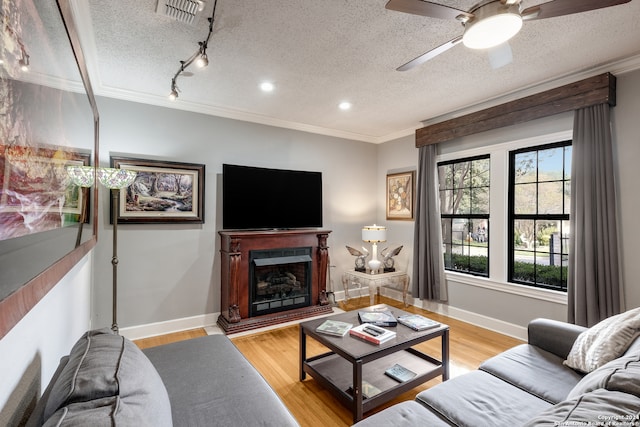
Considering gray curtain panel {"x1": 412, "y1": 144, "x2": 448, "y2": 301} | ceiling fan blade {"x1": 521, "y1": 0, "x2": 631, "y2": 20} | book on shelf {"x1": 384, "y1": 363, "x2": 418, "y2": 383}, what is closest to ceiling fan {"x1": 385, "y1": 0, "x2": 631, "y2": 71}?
ceiling fan blade {"x1": 521, "y1": 0, "x2": 631, "y2": 20}

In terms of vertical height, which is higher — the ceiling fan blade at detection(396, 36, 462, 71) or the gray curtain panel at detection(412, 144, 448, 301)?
the ceiling fan blade at detection(396, 36, 462, 71)

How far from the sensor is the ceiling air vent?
189 cm

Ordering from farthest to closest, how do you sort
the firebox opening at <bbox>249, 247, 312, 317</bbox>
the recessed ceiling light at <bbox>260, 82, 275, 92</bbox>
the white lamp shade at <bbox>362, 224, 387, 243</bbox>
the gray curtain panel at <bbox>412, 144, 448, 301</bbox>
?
the white lamp shade at <bbox>362, 224, 387, 243</bbox>, the gray curtain panel at <bbox>412, 144, 448, 301</bbox>, the firebox opening at <bbox>249, 247, 312, 317</bbox>, the recessed ceiling light at <bbox>260, 82, 275, 92</bbox>

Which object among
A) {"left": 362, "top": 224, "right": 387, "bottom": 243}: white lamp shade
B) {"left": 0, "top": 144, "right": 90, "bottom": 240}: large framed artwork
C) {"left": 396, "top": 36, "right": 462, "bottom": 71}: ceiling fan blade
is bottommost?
{"left": 362, "top": 224, "right": 387, "bottom": 243}: white lamp shade

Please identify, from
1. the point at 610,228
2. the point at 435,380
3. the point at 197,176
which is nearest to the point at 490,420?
the point at 435,380

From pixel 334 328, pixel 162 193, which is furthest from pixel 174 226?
pixel 334 328

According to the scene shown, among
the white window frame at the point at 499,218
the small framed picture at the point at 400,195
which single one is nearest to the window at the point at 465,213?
the white window frame at the point at 499,218

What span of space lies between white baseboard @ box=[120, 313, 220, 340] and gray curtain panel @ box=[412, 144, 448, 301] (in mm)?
2762

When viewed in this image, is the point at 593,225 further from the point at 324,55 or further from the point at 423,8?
the point at 324,55

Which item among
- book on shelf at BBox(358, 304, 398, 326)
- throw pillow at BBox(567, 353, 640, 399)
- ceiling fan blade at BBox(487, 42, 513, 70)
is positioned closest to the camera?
throw pillow at BBox(567, 353, 640, 399)

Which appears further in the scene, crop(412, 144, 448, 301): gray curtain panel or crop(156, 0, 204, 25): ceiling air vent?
crop(412, 144, 448, 301): gray curtain panel

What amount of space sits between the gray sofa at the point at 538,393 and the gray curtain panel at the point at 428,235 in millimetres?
1986

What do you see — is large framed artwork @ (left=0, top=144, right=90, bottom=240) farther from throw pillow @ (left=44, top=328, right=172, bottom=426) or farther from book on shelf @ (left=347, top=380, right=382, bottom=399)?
book on shelf @ (left=347, top=380, right=382, bottom=399)

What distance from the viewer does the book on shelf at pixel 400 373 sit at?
7.50ft
